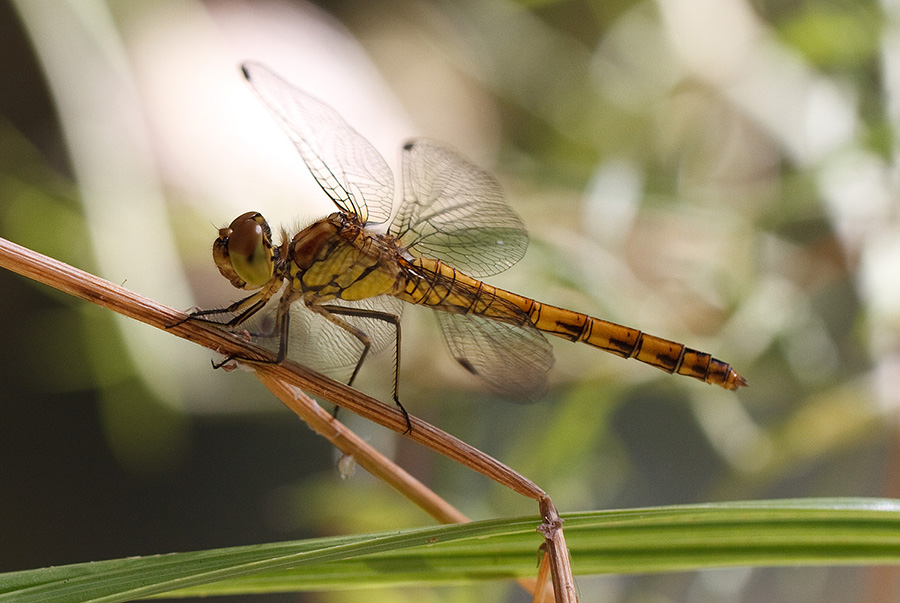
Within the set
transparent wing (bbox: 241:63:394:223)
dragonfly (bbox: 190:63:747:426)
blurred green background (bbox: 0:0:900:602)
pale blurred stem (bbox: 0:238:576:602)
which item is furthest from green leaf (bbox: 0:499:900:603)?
blurred green background (bbox: 0:0:900:602)

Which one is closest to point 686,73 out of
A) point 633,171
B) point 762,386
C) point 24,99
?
point 633,171

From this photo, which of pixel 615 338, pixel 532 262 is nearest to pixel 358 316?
pixel 615 338

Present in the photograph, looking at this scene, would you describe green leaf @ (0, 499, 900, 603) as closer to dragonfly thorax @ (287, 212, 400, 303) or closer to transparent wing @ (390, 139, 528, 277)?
dragonfly thorax @ (287, 212, 400, 303)

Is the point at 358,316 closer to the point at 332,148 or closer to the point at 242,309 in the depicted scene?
the point at 242,309

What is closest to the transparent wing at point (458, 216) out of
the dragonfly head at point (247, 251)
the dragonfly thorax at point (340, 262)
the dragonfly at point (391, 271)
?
the dragonfly at point (391, 271)

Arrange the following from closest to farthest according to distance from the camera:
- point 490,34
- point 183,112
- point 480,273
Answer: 1. point 480,273
2. point 183,112
3. point 490,34

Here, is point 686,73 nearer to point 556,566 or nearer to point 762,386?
point 762,386
